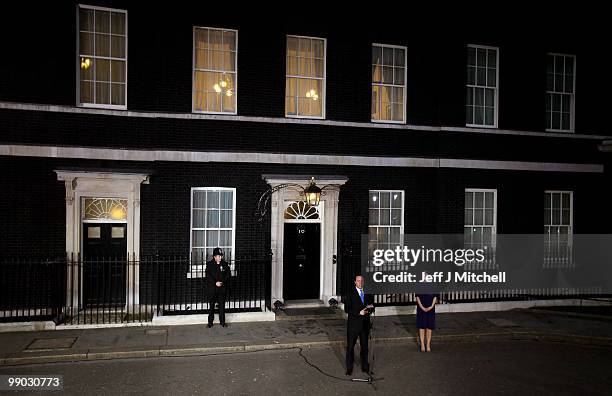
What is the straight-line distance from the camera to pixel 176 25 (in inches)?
502

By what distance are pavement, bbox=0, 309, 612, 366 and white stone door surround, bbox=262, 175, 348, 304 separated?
3.82ft

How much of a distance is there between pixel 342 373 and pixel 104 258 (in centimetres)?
663

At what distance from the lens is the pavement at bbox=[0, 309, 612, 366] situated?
379 inches

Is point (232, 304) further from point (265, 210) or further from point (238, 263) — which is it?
point (265, 210)

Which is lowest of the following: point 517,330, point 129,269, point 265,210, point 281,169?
point 517,330

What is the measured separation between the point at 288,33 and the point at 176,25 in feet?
9.59

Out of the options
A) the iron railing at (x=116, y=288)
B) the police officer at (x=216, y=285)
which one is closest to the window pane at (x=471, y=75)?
the iron railing at (x=116, y=288)

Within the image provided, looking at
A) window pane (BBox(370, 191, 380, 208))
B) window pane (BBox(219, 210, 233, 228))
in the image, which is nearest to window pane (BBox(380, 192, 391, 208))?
window pane (BBox(370, 191, 380, 208))

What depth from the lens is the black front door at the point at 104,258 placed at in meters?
12.3

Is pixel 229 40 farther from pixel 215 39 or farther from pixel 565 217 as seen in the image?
pixel 565 217

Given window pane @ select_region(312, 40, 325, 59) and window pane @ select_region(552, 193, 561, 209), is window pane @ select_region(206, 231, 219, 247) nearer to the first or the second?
window pane @ select_region(312, 40, 325, 59)

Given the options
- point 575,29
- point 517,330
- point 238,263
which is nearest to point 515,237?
point 517,330

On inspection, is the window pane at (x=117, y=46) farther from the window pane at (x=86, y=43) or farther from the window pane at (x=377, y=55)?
the window pane at (x=377, y=55)

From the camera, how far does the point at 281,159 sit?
1338 centimetres
